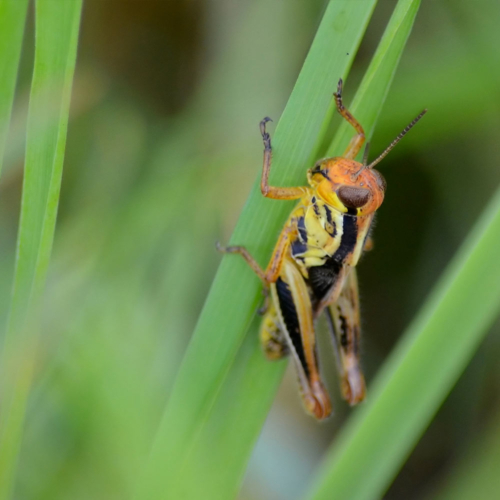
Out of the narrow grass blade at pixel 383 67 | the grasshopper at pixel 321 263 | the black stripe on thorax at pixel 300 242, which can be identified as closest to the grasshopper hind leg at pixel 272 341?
the grasshopper at pixel 321 263

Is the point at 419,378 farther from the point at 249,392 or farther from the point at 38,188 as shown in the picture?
the point at 38,188

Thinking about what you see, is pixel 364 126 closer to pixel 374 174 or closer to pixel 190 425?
pixel 374 174

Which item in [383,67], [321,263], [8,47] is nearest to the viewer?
[8,47]

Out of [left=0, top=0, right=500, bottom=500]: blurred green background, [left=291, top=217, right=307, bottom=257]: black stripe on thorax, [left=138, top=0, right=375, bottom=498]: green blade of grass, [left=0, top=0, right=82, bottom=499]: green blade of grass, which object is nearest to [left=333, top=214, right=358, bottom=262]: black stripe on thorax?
[left=291, top=217, right=307, bottom=257]: black stripe on thorax

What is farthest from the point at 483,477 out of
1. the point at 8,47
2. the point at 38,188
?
the point at 8,47

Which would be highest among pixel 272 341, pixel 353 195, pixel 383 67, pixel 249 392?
pixel 383 67
